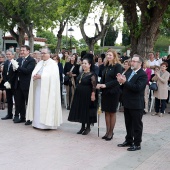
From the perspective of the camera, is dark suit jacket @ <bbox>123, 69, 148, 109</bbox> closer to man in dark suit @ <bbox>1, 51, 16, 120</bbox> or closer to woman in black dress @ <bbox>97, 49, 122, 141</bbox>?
woman in black dress @ <bbox>97, 49, 122, 141</bbox>

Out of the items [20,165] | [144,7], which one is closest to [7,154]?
[20,165]

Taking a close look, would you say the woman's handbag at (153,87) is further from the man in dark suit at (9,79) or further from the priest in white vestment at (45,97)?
the man in dark suit at (9,79)

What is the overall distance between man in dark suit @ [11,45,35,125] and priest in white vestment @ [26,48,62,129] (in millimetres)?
453

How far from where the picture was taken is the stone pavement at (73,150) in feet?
21.8

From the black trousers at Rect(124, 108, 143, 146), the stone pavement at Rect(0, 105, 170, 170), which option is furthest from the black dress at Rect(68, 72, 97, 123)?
the black trousers at Rect(124, 108, 143, 146)

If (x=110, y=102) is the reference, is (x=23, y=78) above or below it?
above

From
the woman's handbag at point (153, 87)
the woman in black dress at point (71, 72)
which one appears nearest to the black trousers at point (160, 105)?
the woman's handbag at point (153, 87)

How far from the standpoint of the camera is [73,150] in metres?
7.64

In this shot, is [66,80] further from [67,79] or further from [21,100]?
[21,100]

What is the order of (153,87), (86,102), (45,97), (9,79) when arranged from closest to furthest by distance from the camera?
(86,102) → (45,97) → (9,79) → (153,87)

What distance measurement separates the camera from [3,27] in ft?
112

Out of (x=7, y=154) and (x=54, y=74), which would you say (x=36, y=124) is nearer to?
(x=54, y=74)

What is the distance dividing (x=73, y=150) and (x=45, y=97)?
7.21ft

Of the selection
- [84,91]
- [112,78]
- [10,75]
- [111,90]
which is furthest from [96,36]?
[111,90]
